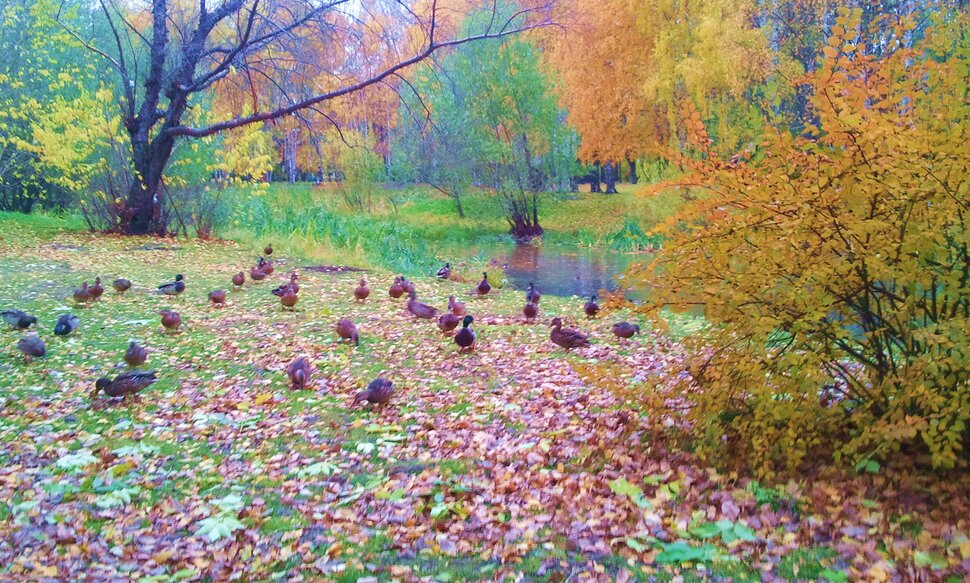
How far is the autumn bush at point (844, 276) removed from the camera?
3936mm

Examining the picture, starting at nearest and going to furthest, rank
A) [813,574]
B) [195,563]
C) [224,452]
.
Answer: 1. [813,574]
2. [195,563]
3. [224,452]

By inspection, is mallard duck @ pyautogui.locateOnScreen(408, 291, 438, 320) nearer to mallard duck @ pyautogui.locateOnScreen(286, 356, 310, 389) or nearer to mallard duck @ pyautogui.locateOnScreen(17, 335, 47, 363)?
mallard duck @ pyautogui.locateOnScreen(286, 356, 310, 389)

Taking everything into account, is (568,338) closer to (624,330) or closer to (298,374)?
(624,330)

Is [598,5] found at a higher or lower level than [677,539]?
higher

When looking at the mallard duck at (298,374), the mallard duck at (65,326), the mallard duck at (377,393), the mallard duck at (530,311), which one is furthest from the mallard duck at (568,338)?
the mallard duck at (65,326)

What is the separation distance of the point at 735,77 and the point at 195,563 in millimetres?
19830

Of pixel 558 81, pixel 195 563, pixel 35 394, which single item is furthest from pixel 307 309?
pixel 558 81

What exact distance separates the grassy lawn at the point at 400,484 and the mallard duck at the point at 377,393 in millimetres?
116

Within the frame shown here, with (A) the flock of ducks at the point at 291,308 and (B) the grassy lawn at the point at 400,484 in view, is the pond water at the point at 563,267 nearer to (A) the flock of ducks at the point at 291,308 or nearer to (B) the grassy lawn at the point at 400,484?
(A) the flock of ducks at the point at 291,308

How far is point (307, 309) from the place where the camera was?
10.4m

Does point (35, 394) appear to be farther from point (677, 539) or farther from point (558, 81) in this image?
point (558, 81)

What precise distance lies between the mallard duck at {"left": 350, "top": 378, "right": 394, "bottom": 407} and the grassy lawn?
0.38 ft

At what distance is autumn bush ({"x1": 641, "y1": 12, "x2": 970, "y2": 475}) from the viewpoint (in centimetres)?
394

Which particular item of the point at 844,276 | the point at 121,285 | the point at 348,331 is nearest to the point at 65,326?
the point at 121,285
